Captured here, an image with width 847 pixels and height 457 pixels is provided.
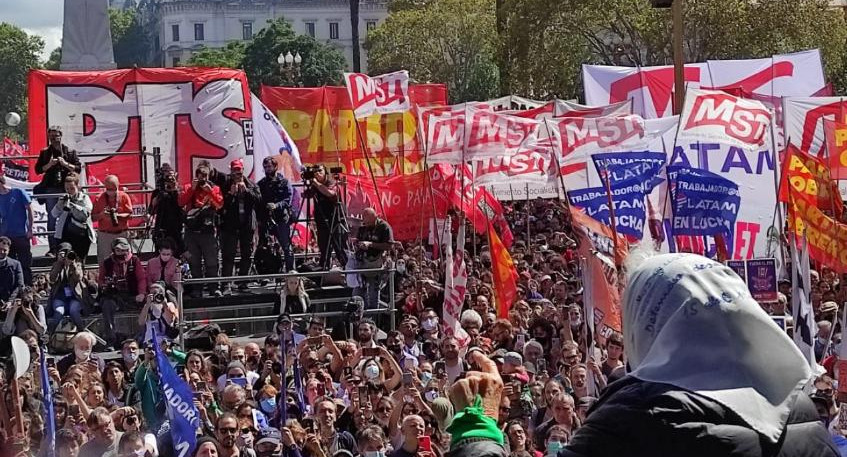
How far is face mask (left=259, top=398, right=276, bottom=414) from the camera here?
957 centimetres

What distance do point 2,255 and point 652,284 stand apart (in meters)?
11.8

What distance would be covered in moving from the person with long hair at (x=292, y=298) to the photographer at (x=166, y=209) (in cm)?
124

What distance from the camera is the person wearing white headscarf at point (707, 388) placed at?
1.99m

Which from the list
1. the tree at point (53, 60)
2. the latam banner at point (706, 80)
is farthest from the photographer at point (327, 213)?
the tree at point (53, 60)

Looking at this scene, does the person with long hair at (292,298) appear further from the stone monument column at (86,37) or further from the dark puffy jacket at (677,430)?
the stone monument column at (86,37)

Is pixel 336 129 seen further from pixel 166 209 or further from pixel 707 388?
pixel 707 388

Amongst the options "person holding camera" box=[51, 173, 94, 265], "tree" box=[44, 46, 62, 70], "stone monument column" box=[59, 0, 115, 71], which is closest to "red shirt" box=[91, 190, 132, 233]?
"person holding camera" box=[51, 173, 94, 265]

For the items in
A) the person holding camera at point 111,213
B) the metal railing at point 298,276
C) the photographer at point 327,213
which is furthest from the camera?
the photographer at point 327,213

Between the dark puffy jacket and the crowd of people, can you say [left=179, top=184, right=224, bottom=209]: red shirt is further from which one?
the dark puffy jacket

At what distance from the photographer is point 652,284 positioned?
2111 millimetres

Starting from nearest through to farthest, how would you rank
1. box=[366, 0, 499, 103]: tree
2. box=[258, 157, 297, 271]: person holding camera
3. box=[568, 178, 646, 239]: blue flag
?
box=[568, 178, 646, 239]: blue flag < box=[258, 157, 297, 271]: person holding camera < box=[366, 0, 499, 103]: tree

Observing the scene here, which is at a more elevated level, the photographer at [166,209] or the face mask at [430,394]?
the photographer at [166,209]

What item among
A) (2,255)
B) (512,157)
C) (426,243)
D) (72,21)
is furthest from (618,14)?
(2,255)

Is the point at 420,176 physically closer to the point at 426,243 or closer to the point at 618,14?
the point at 426,243
